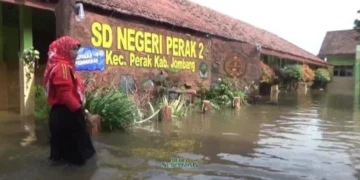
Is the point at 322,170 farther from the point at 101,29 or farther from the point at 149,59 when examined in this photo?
the point at 149,59

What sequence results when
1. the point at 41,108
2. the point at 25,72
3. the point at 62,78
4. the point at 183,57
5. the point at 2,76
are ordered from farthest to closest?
the point at 183,57, the point at 2,76, the point at 25,72, the point at 41,108, the point at 62,78

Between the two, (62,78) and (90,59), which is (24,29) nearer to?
(90,59)

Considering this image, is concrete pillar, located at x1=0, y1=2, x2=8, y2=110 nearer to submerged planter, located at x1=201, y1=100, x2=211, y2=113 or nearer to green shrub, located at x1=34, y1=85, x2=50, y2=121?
green shrub, located at x1=34, y1=85, x2=50, y2=121

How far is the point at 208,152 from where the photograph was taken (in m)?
5.62

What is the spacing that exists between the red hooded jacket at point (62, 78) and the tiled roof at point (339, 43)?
35.0m

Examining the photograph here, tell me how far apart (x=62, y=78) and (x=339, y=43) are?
126 feet

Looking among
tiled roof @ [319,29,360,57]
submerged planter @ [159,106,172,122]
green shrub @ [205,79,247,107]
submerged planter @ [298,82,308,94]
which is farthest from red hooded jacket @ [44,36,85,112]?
tiled roof @ [319,29,360,57]

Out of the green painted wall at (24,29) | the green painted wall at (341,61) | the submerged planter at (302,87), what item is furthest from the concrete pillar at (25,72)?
the green painted wall at (341,61)

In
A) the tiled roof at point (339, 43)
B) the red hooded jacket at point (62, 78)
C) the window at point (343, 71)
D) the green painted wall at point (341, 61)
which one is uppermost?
the tiled roof at point (339, 43)

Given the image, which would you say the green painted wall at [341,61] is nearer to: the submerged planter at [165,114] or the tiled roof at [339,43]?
the tiled roof at [339,43]

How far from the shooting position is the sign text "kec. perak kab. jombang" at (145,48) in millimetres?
8938

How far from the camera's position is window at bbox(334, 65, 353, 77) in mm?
36406

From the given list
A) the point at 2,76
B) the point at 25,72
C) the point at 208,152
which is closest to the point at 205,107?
the point at 25,72

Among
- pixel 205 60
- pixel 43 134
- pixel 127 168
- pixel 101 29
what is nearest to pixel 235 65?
pixel 205 60
